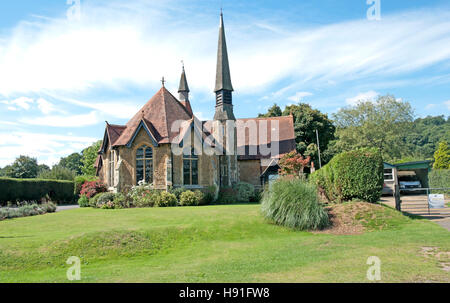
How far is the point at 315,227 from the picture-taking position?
39.9ft

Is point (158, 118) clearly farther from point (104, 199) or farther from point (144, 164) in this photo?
point (104, 199)

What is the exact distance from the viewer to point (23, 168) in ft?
195

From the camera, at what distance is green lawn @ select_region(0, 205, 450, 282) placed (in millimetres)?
6668

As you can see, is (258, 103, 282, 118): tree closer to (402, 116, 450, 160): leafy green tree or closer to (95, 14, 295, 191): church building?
(95, 14, 295, 191): church building

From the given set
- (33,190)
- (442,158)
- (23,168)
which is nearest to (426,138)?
(442,158)

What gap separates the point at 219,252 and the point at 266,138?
84.3ft

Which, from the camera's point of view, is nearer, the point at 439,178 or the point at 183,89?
the point at 439,178

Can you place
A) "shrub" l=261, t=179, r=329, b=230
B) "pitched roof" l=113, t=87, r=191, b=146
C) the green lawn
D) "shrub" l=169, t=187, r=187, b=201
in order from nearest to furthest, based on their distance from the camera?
the green lawn, "shrub" l=261, t=179, r=329, b=230, "shrub" l=169, t=187, r=187, b=201, "pitched roof" l=113, t=87, r=191, b=146

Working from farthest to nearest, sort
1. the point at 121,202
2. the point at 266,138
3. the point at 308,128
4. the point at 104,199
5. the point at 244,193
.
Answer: the point at 308,128 < the point at 266,138 < the point at 244,193 < the point at 104,199 < the point at 121,202

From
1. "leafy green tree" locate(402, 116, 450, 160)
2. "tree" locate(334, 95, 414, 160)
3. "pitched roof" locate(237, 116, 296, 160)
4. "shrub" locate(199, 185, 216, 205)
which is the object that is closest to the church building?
"pitched roof" locate(237, 116, 296, 160)

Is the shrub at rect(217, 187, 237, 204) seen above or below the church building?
below

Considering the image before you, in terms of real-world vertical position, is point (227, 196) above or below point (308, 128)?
below

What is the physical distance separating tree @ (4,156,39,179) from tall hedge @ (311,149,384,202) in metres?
61.3

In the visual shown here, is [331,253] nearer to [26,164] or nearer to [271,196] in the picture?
[271,196]
